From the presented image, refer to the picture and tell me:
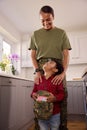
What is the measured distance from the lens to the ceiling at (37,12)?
2.83 m

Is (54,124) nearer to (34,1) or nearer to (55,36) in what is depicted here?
(55,36)

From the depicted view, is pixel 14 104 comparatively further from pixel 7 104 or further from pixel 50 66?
pixel 50 66

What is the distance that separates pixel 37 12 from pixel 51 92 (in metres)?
2.45

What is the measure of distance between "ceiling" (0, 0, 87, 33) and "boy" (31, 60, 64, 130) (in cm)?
202

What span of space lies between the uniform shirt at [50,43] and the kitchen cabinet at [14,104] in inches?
31.0

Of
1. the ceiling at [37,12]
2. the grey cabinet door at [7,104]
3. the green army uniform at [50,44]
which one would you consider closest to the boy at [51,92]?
the green army uniform at [50,44]

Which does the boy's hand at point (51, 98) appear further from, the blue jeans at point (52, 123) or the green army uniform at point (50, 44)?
the green army uniform at point (50, 44)

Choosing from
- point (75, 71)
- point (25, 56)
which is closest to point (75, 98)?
point (75, 71)

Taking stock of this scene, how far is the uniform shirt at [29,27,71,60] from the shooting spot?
4.03ft

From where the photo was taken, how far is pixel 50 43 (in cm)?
124

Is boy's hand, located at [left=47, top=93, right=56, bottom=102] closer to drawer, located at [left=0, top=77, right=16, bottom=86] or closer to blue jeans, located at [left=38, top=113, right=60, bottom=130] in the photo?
blue jeans, located at [left=38, top=113, right=60, bottom=130]

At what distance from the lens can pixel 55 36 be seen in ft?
4.11

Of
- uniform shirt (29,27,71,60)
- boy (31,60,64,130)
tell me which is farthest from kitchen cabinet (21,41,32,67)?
boy (31,60,64,130)

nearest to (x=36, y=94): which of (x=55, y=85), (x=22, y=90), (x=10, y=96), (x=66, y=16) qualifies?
(x=55, y=85)
